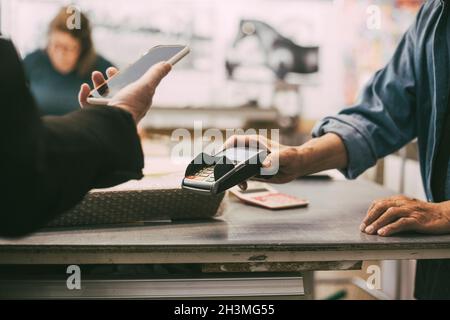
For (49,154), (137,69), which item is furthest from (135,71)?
(49,154)

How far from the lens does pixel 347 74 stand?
4449 millimetres

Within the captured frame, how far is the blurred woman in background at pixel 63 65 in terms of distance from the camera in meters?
3.10

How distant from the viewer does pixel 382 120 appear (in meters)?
1.44

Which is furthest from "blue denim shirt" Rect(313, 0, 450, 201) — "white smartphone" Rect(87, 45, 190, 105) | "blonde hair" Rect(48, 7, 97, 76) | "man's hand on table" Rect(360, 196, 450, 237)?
"blonde hair" Rect(48, 7, 97, 76)

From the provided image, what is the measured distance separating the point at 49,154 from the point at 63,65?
8.63 ft

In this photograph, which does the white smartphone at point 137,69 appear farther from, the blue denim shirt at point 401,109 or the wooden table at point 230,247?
the blue denim shirt at point 401,109

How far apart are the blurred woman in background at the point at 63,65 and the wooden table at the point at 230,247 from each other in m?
2.18

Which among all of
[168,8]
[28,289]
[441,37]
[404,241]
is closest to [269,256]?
[404,241]

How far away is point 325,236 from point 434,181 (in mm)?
413

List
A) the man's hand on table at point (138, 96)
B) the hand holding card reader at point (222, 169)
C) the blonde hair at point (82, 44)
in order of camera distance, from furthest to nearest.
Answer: the blonde hair at point (82, 44) → the hand holding card reader at point (222, 169) → the man's hand on table at point (138, 96)

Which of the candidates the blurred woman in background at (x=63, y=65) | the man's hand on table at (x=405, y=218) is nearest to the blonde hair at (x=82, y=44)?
the blurred woman in background at (x=63, y=65)

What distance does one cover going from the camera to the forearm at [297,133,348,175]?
135 cm

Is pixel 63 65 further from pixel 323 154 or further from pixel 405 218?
pixel 405 218
